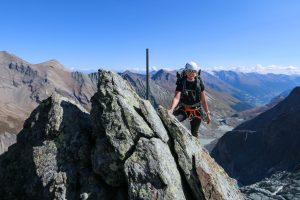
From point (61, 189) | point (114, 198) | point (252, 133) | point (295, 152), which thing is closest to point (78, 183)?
point (61, 189)

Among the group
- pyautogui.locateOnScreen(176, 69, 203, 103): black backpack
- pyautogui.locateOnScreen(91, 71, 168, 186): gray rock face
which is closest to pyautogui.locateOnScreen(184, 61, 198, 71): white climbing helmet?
pyautogui.locateOnScreen(176, 69, 203, 103): black backpack

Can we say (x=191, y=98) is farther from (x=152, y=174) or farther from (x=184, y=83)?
(x=152, y=174)

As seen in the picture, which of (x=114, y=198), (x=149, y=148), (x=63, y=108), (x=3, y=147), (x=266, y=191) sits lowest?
(x=3, y=147)

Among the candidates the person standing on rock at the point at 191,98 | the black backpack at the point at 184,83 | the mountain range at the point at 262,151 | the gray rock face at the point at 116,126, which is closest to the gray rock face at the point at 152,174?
the gray rock face at the point at 116,126

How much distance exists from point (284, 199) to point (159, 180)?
1723 cm

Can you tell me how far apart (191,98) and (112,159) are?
20.8 feet

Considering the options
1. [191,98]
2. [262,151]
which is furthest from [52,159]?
[262,151]

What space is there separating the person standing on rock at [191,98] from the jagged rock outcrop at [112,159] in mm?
2723

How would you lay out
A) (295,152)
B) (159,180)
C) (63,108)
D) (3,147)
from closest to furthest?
1. (159,180)
2. (63,108)
3. (295,152)
4. (3,147)

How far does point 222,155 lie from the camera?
16450 cm

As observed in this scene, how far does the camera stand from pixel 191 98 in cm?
1962

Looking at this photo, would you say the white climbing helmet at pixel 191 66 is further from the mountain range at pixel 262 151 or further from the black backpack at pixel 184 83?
the mountain range at pixel 262 151

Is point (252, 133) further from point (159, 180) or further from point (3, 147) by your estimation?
point (159, 180)

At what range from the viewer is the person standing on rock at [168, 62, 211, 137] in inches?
748
